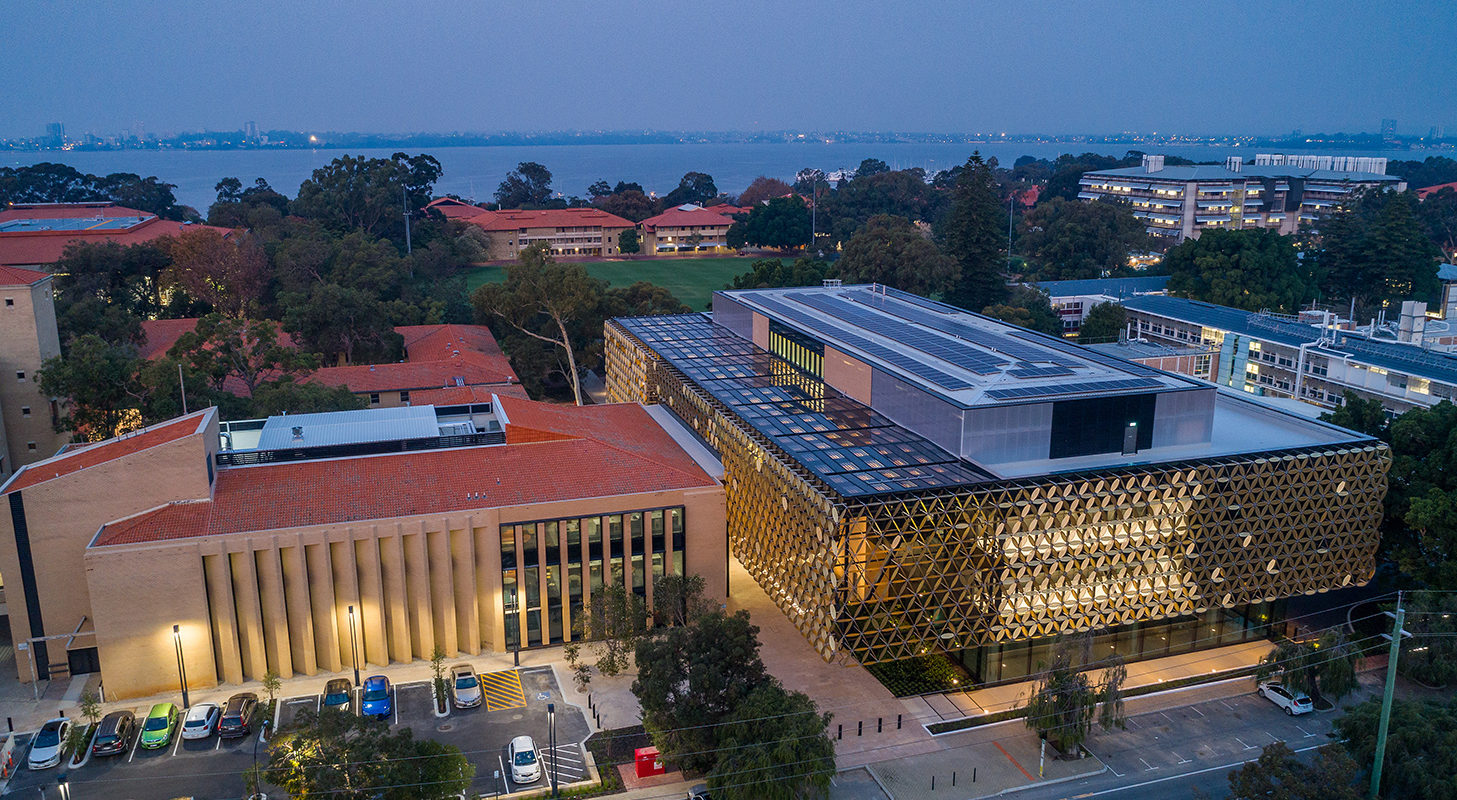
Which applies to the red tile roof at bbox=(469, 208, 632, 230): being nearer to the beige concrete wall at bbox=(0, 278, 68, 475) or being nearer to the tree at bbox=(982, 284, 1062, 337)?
the tree at bbox=(982, 284, 1062, 337)

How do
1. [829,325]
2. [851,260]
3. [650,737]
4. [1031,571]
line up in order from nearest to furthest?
1. [650,737]
2. [1031,571]
3. [829,325]
4. [851,260]

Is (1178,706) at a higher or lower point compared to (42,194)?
lower

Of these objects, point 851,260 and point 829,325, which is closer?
point 829,325

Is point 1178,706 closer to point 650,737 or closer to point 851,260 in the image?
point 650,737

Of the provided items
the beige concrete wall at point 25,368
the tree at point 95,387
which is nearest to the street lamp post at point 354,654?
the tree at point 95,387

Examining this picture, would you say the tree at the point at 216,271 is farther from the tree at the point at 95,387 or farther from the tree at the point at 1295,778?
the tree at the point at 1295,778

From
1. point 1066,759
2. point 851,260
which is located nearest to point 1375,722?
point 1066,759

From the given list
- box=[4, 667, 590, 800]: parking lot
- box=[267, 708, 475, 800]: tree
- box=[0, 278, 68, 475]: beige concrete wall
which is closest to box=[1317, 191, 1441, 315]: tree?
box=[4, 667, 590, 800]: parking lot
